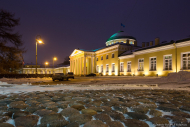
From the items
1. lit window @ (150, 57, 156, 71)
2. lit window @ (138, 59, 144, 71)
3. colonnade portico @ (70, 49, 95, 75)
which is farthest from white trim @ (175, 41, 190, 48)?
colonnade portico @ (70, 49, 95, 75)

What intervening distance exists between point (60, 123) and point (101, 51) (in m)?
41.3

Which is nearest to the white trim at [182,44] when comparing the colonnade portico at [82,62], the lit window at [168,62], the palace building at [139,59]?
the palace building at [139,59]

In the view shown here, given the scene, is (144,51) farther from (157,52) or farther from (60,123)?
(60,123)

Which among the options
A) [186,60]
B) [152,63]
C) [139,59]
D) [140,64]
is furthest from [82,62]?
[186,60]

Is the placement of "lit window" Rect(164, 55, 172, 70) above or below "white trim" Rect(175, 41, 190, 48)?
below

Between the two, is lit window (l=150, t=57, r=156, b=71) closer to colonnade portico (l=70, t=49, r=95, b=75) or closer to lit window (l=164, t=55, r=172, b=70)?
lit window (l=164, t=55, r=172, b=70)

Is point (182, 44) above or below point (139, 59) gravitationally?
above

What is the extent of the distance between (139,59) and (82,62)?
28.3 meters

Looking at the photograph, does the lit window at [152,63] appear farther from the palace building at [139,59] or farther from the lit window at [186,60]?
the lit window at [186,60]

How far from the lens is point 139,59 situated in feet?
90.0

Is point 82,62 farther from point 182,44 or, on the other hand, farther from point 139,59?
point 182,44

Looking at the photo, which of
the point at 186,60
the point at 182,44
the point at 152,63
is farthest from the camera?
the point at 152,63

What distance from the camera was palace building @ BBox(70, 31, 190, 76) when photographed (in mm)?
19766

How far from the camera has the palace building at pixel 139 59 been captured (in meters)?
19.8
